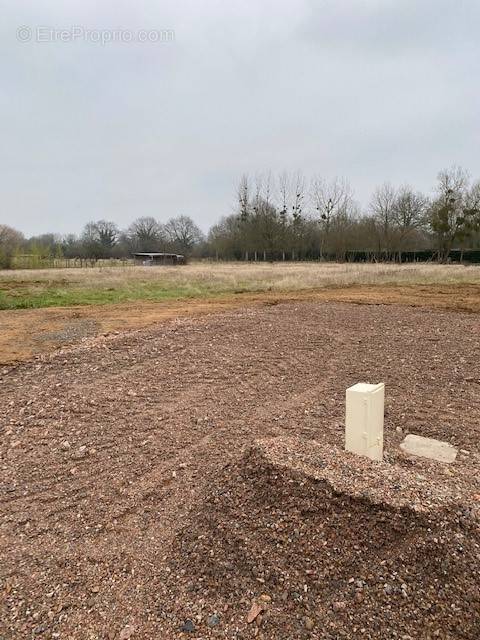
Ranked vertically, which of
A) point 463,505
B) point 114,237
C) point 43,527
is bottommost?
point 43,527

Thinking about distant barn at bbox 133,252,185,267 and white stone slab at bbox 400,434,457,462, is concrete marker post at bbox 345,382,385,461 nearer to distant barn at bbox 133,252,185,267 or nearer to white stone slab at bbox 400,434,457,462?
white stone slab at bbox 400,434,457,462

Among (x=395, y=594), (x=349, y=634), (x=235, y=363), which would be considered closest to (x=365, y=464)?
(x=395, y=594)

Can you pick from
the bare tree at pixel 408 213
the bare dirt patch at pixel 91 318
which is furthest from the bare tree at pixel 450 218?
the bare dirt patch at pixel 91 318

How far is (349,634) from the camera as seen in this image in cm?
197

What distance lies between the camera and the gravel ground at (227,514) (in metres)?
2.13

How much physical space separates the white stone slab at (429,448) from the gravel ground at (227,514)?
121 mm

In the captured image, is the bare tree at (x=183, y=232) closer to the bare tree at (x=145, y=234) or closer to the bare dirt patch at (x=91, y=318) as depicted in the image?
the bare tree at (x=145, y=234)

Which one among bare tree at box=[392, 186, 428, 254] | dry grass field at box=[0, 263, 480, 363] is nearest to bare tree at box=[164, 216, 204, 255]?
bare tree at box=[392, 186, 428, 254]

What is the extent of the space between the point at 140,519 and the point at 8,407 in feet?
8.85

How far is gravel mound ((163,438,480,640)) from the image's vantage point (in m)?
2.03

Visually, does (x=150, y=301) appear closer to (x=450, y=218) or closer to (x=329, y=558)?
(x=329, y=558)

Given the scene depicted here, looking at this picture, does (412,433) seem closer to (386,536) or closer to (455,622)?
(386,536)

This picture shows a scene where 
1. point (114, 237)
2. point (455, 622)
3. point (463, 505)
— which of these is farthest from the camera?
point (114, 237)

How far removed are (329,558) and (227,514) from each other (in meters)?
0.71
